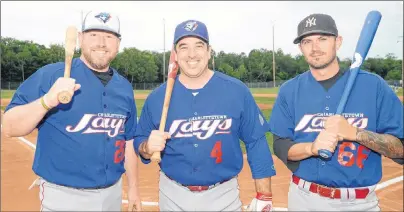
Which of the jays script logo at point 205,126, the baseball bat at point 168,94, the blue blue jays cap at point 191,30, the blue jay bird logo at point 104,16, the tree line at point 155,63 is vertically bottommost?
the jays script logo at point 205,126

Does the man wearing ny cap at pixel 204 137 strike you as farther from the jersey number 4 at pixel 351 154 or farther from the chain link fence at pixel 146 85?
the chain link fence at pixel 146 85

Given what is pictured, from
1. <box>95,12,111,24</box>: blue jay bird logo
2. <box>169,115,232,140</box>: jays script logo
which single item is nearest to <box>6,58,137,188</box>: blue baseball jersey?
<box>95,12,111,24</box>: blue jay bird logo

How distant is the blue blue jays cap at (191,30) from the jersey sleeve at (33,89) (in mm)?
1072

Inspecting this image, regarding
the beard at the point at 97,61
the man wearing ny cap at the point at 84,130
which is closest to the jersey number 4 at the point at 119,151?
the man wearing ny cap at the point at 84,130

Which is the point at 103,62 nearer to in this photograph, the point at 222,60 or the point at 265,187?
the point at 265,187

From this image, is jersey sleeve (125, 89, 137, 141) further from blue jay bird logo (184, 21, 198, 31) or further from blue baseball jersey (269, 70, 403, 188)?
blue baseball jersey (269, 70, 403, 188)

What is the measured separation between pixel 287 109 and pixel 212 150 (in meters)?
0.72

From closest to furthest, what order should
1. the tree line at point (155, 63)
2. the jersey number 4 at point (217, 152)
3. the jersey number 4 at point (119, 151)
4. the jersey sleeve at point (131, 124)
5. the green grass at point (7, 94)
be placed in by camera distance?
the jersey number 4 at point (217, 152), the jersey number 4 at point (119, 151), the jersey sleeve at point (131, 124), the tree line at point (155, 63), the green grass at point (7, 94)

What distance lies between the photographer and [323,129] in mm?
2971

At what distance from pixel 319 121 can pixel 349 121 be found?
9.1 inches

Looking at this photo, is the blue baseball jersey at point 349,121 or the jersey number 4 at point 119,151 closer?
the blue baseball jersey at point 349,121

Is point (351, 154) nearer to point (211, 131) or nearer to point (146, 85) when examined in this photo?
point (211, 131)

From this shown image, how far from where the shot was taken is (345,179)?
120 inches

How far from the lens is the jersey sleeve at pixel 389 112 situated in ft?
9.96
